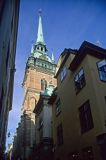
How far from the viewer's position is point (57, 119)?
18.3m

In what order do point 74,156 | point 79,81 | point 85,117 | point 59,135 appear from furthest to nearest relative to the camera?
point 59,135 → point 79,81 → point 74,156 → point 85,117

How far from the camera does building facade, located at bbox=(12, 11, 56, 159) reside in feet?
124

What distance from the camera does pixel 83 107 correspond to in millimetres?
12664

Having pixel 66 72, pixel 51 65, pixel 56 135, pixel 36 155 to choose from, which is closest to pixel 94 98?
A: pixel 66 72

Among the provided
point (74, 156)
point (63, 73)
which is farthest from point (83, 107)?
point (63, 73)

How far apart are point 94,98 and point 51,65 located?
46.8 meters

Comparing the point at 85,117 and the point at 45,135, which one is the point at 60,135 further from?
the point at 45,135

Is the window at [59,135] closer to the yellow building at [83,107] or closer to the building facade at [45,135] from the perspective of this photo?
the yellow building at [83,107]

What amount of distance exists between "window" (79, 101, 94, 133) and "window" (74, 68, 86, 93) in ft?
5.30

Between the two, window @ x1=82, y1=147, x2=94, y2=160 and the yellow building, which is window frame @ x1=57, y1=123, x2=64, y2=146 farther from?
window @ x1=82, y1=147, x2=94, y2=160

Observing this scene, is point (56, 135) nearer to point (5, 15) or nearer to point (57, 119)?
point (57, 119)

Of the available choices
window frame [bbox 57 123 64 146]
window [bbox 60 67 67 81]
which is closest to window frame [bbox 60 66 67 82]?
window [bbox 60 67 67 81]

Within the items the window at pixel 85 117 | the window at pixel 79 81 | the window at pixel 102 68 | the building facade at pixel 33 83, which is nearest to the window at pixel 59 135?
the window at pixel 85 117

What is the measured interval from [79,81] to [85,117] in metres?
3.08
